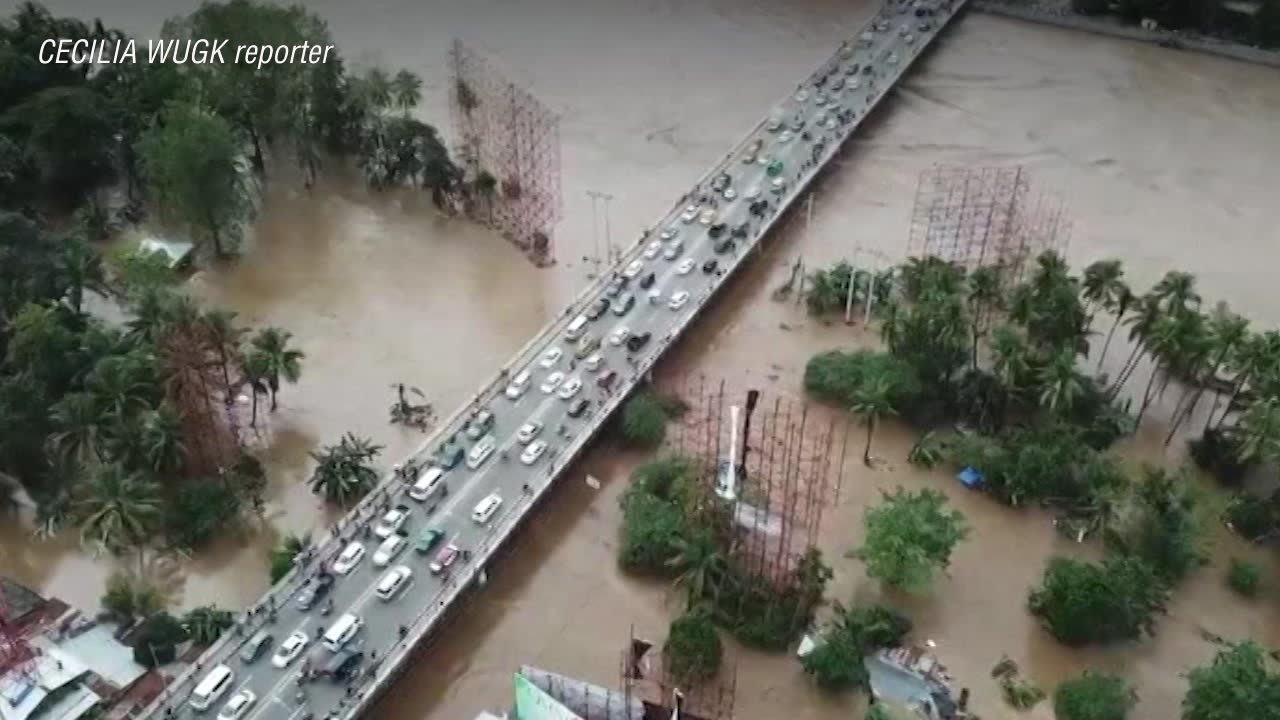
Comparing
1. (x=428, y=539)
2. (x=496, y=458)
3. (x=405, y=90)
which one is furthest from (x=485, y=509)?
(x=405, y=90)

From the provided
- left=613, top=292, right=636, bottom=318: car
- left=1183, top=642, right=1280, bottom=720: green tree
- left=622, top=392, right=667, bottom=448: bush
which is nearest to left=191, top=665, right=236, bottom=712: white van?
left=622, top=392, right=667, bottom=448: bush

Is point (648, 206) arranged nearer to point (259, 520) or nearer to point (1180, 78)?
point (259, 520)

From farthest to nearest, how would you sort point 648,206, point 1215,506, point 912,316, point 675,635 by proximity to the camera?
1. point 648,206
2. point 912,316
3. point 1215,506
4. point 675,635

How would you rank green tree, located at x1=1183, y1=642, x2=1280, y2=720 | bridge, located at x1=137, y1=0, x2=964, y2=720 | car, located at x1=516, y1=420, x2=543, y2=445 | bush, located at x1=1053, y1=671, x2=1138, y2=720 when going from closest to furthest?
green tree, located at x1=1183, y1=642, x2=1280, y2=720 → bush, located at x1=1053, y1=671, x2=1138, y2=720 → bridge, located at x1=137, y1=0, x2=964, y2=720 → car, located at x1=516, y1=420, x2=543, y2=445

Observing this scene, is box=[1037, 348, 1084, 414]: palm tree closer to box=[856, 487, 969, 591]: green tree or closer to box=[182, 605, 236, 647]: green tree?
box=[856, 487, 969, 591]: green tree

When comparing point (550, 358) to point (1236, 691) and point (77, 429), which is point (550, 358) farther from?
point (1236, 691)

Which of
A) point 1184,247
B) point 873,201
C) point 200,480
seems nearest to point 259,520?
point 200,480
